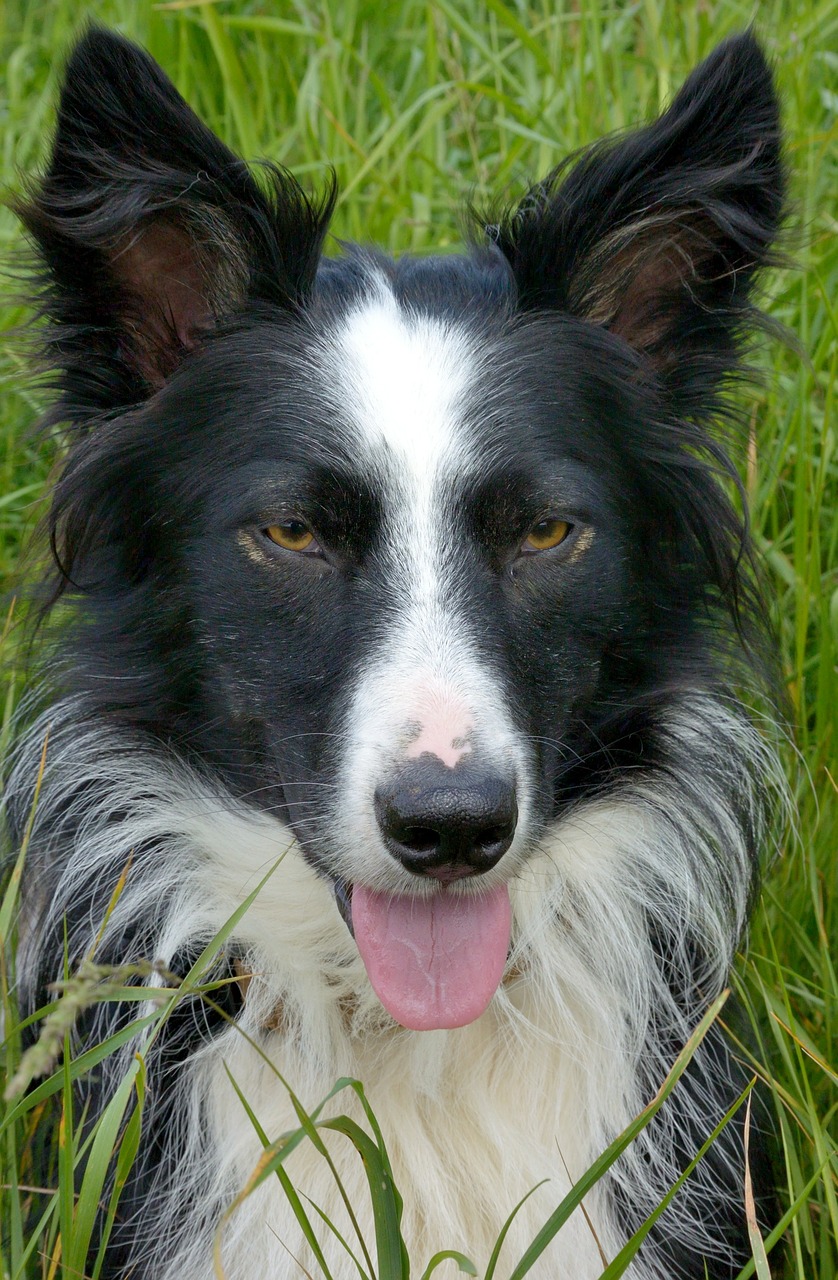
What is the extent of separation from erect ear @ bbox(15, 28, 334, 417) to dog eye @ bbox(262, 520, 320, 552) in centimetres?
51

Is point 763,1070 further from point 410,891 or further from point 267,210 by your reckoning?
point 267,210

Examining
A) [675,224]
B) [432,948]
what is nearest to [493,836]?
[432,948]

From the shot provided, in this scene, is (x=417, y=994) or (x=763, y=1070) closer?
(x=417, y=994)

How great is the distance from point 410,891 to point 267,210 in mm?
1404

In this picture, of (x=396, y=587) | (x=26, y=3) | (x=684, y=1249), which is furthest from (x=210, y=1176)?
(x=26, y=3)

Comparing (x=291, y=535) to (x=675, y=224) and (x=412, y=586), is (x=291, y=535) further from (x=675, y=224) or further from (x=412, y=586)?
(x=675, y=224)

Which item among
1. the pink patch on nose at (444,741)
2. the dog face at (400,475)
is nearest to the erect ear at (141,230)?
the dog face at (400,475)

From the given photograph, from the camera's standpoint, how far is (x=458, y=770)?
2309 millimetres

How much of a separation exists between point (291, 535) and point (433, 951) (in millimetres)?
843

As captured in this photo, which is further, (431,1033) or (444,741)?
(431,1033)

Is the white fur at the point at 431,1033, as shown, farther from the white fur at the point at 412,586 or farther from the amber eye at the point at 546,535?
the amber eye at the point at 546,535

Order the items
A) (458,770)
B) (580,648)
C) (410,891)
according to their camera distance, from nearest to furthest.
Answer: (458,770) < (410,891) < (580,648)

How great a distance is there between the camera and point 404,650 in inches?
98.0

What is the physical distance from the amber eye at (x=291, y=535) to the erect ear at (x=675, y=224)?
75 cm
